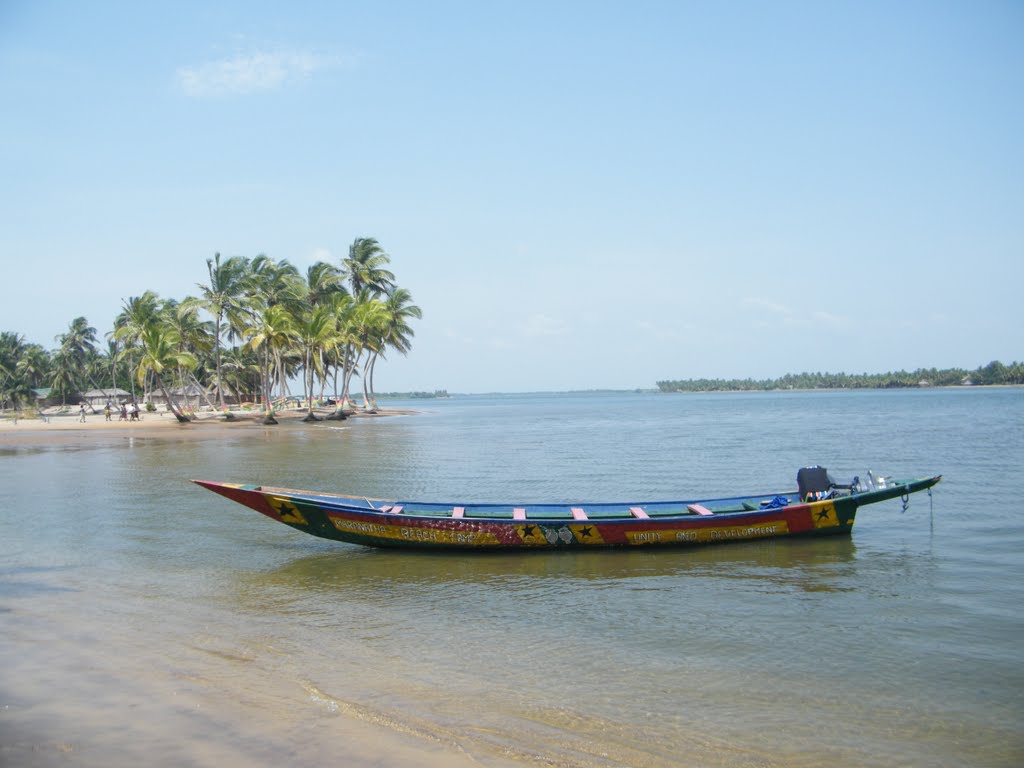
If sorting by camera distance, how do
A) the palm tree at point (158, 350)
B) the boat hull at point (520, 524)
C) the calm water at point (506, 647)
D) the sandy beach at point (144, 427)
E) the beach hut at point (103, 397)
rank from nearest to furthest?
the calm water at point (506, 647)
the boat hull at point (520, 524)
the sandy beach at point (144, 427)
the palm tree at point (158, 350)
the beach hut at point (103, 397)

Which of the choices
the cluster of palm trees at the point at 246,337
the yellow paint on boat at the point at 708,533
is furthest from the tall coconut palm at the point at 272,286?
the yellow paint on boat at the point at 708,533

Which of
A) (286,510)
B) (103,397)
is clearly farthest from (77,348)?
(286,510)

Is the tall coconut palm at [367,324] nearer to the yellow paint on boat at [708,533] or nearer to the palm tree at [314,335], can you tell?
the palm tree at [314,335]

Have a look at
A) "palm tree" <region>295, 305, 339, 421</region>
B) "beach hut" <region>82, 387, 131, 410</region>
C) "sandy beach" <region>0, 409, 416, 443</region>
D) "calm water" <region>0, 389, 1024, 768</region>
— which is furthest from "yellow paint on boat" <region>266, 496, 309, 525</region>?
"beach hut" <region>82, 387, 131, 410</region>

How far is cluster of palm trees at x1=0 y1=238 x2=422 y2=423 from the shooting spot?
46.4m

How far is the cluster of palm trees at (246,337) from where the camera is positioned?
1826 inches

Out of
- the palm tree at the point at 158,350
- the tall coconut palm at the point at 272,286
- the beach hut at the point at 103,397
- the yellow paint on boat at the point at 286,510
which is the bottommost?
the yellow paint on boat at the point at 286,510

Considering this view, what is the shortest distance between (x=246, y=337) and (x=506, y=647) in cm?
4393

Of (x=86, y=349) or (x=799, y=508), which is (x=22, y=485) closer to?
(x=799, y=508)

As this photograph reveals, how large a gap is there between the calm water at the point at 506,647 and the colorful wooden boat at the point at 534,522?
336mm

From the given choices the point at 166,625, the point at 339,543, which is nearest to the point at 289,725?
the point at 166,625

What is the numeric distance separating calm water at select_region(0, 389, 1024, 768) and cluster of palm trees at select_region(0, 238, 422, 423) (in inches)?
1232

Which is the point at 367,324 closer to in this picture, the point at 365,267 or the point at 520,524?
the point at 365,267

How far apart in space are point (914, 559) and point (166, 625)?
1136cm
